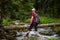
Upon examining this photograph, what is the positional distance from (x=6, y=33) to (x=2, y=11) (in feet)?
5.32

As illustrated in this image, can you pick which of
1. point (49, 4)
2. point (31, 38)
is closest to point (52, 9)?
point (49, 4)

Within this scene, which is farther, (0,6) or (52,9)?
(52,9)

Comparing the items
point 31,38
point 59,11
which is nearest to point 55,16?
point 59,11

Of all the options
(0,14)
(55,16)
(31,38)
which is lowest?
(55,16)

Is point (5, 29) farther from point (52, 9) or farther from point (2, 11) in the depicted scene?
point (52, 9)

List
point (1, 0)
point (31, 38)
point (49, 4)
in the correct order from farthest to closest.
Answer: point (49, 4), point (31, 38), point (1, 0)

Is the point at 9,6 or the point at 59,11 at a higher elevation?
the point at 9,6

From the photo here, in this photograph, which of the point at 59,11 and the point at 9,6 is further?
the point at 59,11

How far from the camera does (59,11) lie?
33.1 meters

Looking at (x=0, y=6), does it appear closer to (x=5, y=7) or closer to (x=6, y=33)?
(x=5, y=7)

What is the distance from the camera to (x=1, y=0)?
49.4 ft

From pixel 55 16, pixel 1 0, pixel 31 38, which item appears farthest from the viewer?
pixel 55 16

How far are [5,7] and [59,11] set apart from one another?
61.2 ft

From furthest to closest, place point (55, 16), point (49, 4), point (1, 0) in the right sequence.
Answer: point (49, 4), point (55, 16), point (1, 0)
